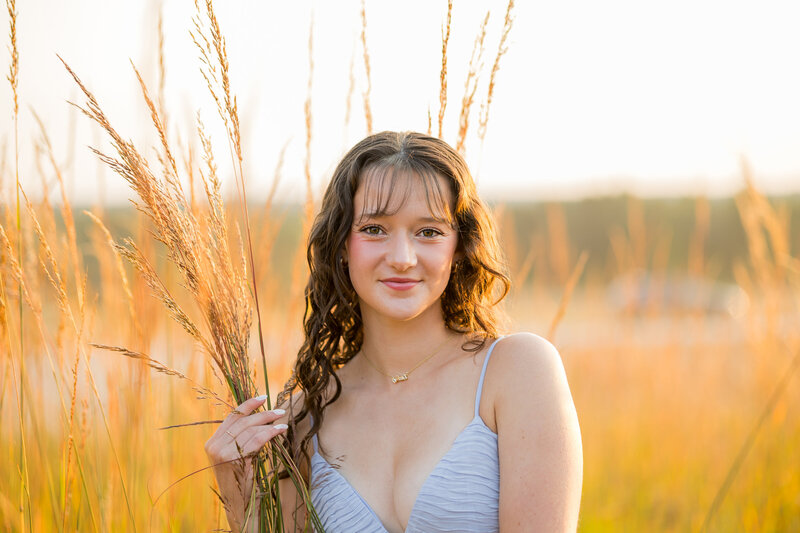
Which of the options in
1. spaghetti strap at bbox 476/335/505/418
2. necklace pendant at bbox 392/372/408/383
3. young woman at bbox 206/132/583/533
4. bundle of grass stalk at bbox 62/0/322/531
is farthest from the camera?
necklace pendant at bbox 392/372/408/383

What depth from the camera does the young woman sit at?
147 cm

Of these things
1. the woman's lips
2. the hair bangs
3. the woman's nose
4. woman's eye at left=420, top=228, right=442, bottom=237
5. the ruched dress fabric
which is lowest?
the ruched dress fabric

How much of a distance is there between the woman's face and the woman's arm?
28 centimetres

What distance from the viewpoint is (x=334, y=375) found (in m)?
1.78

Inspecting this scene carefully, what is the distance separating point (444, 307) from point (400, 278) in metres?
0.28

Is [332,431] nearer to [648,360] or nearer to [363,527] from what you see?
[363,527]

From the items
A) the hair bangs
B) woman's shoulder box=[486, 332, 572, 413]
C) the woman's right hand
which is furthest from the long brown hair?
the woman's right hand

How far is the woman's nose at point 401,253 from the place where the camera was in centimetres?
155

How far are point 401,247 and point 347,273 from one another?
12.0 inches

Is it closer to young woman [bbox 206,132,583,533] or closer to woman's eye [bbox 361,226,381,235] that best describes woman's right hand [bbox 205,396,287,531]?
young woman [bbox 206,132,583,533]

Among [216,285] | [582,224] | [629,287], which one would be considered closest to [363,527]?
[216,285]

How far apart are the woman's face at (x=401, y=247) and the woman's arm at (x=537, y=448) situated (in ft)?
0.91

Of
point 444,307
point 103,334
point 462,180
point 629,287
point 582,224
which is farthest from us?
point 582,224

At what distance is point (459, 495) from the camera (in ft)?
4.86
